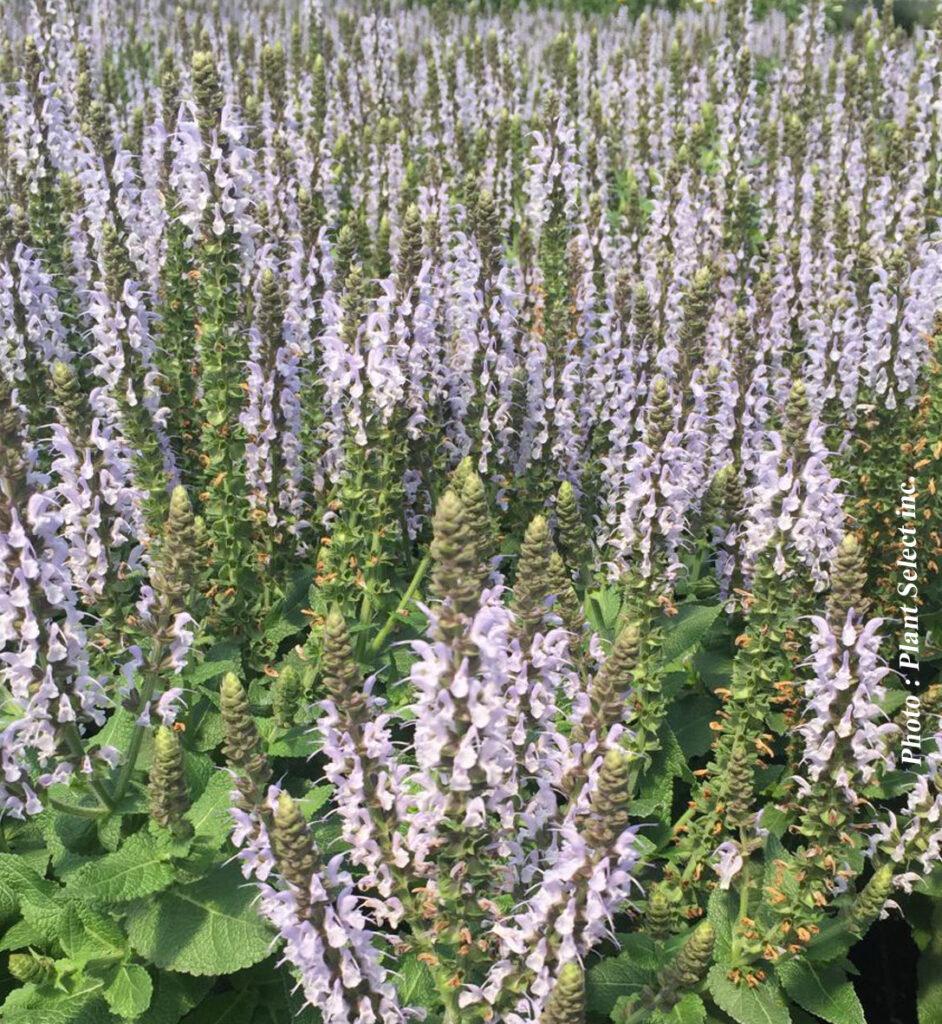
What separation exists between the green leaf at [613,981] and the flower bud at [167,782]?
169 cm

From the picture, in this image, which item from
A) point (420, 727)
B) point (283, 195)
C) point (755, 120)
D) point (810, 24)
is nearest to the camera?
point (420, 727)

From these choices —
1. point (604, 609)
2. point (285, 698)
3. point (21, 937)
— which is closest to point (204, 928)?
point (21, 937)

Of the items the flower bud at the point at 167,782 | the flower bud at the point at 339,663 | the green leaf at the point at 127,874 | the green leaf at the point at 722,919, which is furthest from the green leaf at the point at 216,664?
the green leaf at the point at 722,919

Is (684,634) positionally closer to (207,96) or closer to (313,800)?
(313,800)

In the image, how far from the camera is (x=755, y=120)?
9.23 m

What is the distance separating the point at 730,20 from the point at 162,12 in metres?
12.7

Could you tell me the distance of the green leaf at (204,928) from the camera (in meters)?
3.86

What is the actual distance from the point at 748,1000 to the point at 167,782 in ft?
7.73

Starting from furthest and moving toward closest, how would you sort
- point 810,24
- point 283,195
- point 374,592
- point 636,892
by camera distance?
1. point 810,24
2. point 283,195
3. point 374,592
4. point 636,892

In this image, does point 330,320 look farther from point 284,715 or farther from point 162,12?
point 162,12

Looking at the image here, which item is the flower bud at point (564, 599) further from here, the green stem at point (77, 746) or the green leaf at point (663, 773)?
the green stem at point (77, 746)

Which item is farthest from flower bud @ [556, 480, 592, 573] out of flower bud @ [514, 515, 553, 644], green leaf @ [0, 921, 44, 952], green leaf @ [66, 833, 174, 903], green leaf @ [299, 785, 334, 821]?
green leaf @ [0, 921, 44, 952]

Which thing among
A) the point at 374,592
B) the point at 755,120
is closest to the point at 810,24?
the point at 755,120

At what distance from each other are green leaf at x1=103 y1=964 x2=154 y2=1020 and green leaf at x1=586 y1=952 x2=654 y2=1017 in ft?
5.39
